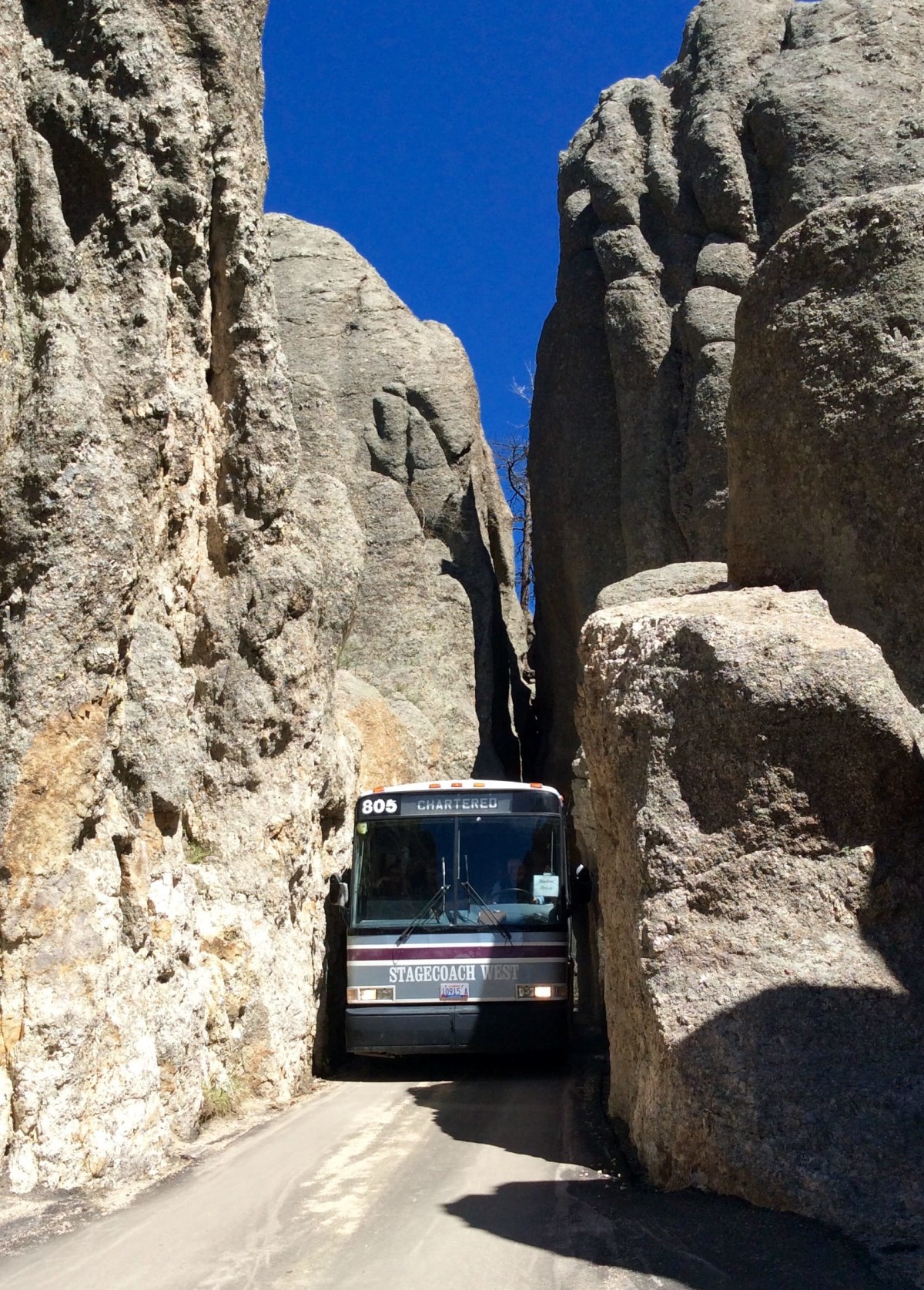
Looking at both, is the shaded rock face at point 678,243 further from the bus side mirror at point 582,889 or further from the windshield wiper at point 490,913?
the windshield wiper at point 490,913

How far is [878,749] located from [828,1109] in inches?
78.5

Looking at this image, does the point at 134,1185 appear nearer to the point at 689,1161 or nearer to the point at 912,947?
the point at 689,1161

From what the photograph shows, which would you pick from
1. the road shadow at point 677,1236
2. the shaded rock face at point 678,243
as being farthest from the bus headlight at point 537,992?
the shaded rock face at point 678,243

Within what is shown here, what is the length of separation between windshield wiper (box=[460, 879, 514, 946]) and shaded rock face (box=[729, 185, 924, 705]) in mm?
3683

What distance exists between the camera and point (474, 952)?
10680 mm

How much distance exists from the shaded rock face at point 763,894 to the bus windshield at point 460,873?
322 centimetres

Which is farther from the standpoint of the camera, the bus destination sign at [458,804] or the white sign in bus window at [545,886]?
the bus destination sign at [458,804]

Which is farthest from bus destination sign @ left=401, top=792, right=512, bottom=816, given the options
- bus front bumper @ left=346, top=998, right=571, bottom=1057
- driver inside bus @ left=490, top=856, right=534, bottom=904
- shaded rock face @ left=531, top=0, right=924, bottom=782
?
shaded rock face @ left=531, top=0, right=924, bottom=782

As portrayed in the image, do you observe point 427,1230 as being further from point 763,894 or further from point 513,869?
point 513,869

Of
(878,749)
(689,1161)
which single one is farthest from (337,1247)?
(878,749)

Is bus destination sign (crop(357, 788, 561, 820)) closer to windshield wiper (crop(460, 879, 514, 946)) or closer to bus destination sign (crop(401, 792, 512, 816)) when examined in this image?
bus destination sign (crop(401, 792, 512, 816))

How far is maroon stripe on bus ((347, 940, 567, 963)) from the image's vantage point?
10.7 meters

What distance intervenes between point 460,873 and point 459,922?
442 millimetres

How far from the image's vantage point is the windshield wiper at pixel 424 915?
10773 mm
